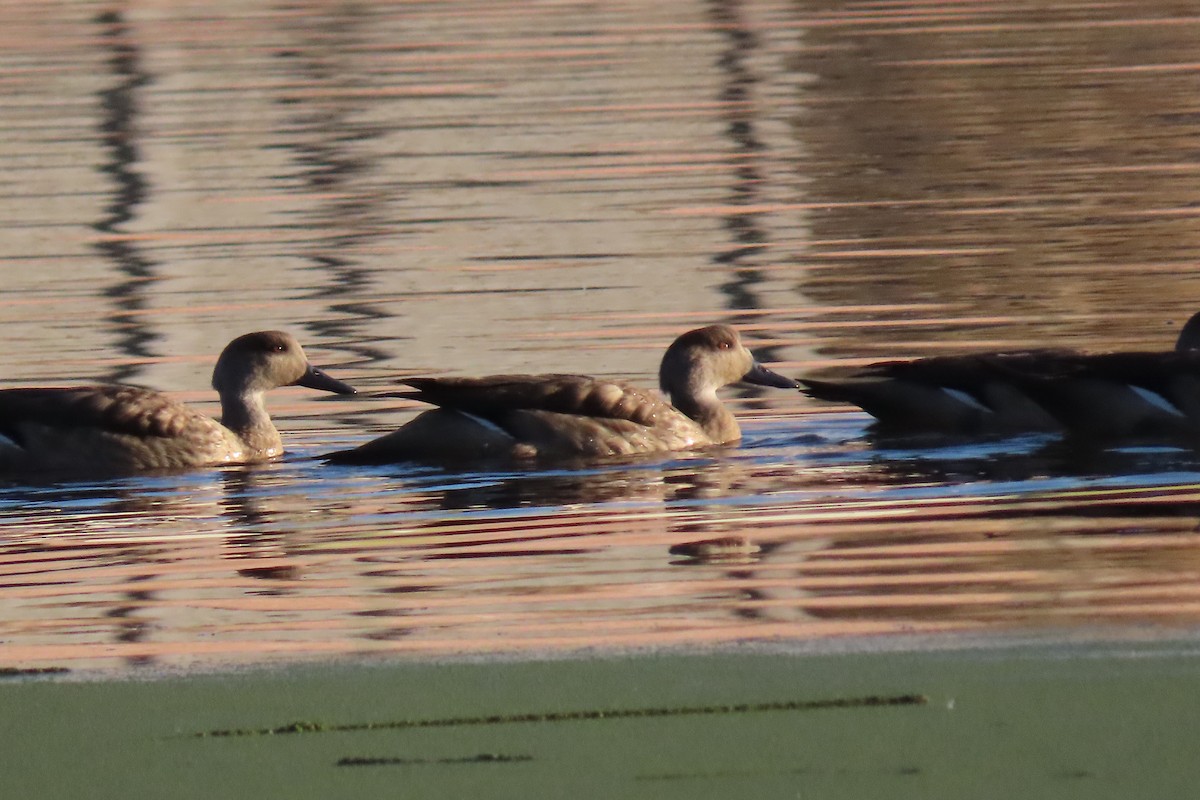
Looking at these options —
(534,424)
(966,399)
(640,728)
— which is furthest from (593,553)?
(966,399)

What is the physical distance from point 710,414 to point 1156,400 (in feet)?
6.80

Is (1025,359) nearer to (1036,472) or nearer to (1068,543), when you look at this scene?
(1036,472)

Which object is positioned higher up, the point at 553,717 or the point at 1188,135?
the point at 553,717

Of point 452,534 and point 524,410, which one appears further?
point 524,410

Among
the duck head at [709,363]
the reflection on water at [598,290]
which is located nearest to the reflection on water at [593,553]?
the reflection on water at [598,290]

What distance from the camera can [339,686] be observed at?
725 cm

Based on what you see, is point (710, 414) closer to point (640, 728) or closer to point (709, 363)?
point (709, 363)

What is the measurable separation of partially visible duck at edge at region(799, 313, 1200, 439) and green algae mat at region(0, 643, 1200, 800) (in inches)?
181

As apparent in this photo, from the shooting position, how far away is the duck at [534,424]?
11.6 metres

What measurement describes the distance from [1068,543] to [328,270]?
9.49m

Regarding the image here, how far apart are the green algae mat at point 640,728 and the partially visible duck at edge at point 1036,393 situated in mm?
4601

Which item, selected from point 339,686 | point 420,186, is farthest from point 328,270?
point 339,686

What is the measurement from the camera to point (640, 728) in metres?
6.82

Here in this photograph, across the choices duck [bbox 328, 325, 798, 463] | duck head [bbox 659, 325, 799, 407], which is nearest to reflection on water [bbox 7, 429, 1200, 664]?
duck [bbox 328, 325, 798, 463]
